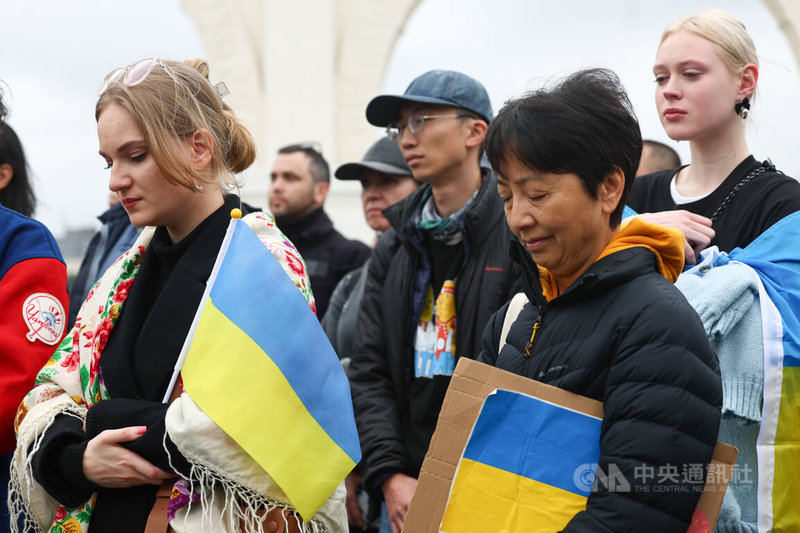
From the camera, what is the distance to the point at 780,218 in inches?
84.1

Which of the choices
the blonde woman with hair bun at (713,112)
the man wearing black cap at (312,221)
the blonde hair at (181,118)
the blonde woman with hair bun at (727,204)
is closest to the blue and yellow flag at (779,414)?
the blonde woman with hair bun at (727,204)

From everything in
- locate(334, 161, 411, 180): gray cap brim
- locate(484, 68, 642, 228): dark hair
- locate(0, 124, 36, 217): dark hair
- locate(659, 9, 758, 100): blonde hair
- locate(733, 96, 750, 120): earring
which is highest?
locate(659, 9, 758, 100): blonde hair

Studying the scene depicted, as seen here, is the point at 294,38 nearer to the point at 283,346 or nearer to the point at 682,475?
the point at 283,346

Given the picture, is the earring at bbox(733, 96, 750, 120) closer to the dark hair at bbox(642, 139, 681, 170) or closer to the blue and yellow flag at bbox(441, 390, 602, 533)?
the blue and yellow flag at bbox(441, 390, 602, 533)

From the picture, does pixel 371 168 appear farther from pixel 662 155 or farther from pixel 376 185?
pixel 662 155

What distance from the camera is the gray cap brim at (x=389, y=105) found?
297 cm


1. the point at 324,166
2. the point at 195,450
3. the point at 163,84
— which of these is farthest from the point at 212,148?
the point at 324,166

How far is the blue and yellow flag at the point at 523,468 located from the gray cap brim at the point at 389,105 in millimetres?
1602

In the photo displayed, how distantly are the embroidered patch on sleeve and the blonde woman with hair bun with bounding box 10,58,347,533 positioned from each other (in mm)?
231

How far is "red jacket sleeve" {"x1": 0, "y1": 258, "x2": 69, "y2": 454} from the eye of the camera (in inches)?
90.0

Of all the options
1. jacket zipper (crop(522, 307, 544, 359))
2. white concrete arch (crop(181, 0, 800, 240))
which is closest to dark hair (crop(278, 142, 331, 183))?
jacket zipper (crop(522, 307, 544, 359))

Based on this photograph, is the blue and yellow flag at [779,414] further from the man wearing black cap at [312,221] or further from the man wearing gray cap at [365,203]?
the man wearing black cap at [312,221]

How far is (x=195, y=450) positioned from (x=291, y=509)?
248mm

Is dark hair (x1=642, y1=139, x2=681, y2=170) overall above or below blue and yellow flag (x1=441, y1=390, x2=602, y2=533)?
above
